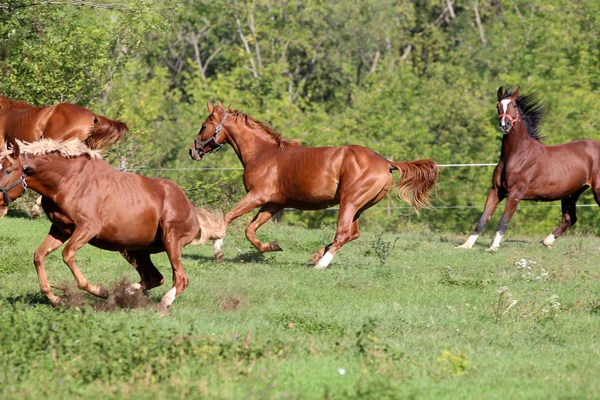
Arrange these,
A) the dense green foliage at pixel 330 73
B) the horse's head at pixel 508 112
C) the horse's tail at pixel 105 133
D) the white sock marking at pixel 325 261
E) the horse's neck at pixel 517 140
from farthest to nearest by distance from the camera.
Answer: the dense green foliage at pixel 330 73
the horse's neck at pixel 517 140
the horse's head at pixel 508 112
the horse's tail at pixel 105 133
the white sock marking at pixel 325 261

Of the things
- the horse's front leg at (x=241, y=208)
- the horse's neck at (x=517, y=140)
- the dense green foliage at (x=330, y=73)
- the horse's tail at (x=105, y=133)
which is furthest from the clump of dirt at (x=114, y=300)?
the horse's neck at (x=517, y=140)

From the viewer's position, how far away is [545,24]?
4306cm

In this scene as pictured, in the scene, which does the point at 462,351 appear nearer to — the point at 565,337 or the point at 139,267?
the point at 565,337

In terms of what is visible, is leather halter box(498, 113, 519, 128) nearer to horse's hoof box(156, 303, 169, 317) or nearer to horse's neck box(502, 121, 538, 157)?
horse's neck box(502, 121, 538, 157)

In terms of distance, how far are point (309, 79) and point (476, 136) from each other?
13.8m

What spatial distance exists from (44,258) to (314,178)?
5.44 metres

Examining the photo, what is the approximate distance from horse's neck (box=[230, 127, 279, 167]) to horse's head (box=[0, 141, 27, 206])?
19.0 ft

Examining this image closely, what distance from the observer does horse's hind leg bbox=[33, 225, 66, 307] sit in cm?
992

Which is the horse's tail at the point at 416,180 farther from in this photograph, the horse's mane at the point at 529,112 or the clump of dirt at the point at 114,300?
the clump of dirt at the point at 114,300

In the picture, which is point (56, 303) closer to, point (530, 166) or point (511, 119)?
point (511, 119)

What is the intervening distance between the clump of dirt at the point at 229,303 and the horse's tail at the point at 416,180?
4666 millimetres

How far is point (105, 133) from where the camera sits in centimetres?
1504

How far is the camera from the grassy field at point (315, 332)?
24.8ft

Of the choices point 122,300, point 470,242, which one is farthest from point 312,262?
point 122,300
